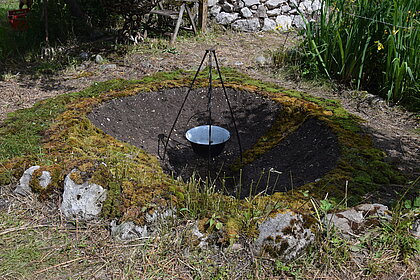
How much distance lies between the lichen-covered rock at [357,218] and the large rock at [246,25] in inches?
250

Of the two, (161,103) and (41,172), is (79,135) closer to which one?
(41,172)

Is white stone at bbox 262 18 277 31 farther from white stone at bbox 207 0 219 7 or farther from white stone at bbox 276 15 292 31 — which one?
white stone at bbox 207 0 219 7

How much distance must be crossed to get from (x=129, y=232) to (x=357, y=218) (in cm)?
152

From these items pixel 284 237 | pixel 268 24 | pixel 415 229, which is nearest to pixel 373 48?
pixel 415 229

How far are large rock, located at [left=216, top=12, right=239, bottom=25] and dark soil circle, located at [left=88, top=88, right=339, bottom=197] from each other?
3745 millimetres

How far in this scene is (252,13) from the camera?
28.1 ft

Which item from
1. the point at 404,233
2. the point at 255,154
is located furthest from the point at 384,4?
the point at 404,233

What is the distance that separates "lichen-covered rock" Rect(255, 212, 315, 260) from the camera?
8.38 feet

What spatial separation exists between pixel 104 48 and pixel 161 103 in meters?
2.56

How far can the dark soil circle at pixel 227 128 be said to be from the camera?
3861mm

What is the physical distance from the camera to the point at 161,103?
16.7 ft

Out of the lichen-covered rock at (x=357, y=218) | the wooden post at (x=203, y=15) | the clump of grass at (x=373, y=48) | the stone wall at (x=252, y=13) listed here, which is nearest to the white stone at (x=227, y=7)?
the stone wall at (x=252, y=13)

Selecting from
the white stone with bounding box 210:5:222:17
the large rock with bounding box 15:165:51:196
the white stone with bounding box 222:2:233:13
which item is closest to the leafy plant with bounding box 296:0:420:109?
the white stone with bounding box 222:2:233:13

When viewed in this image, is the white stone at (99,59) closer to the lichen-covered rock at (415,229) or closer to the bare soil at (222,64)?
the bare soil at (222,64)
